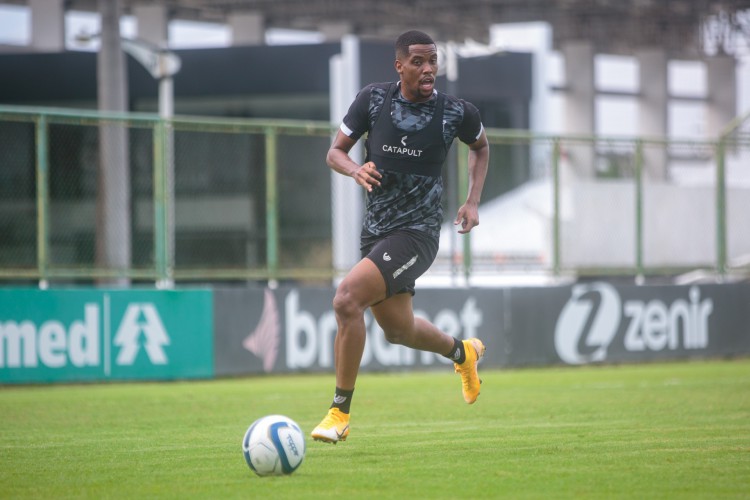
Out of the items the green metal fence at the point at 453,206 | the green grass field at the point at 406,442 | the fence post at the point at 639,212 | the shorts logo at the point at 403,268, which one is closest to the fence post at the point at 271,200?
the green metal fence at the point at 453,206

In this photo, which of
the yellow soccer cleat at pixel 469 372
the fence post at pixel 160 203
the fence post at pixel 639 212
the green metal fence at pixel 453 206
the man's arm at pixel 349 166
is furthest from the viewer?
the fence post at pixel 639 212

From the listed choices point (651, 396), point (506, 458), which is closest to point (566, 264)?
point (651, 396)

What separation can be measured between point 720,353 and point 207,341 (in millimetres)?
8256

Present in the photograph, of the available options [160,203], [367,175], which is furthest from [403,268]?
[160,203]

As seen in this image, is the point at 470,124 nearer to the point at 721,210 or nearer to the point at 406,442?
the point at 406,442

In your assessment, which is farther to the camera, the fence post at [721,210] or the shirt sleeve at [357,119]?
the fence post at [721,210]

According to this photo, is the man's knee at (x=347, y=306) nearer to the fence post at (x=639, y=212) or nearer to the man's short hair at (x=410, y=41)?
the man's short hair at (x=410, y=41)

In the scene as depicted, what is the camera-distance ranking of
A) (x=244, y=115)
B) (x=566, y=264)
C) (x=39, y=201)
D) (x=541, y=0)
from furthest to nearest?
(x=541, y=0), (x=244, y=115), (x=566, y=264), (x=39, y=201)

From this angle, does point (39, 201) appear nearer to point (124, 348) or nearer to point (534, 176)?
point (124, 348)

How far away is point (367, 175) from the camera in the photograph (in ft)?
25.2

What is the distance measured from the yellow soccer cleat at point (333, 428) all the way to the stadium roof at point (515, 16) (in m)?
39.4

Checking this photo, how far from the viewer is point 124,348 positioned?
1552 centimetres

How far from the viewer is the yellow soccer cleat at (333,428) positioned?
7570 mm

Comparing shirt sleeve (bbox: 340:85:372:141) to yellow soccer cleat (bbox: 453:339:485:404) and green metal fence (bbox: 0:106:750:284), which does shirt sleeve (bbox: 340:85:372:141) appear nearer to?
yellow soccer cleat (bbox: 453:339:485:404)
